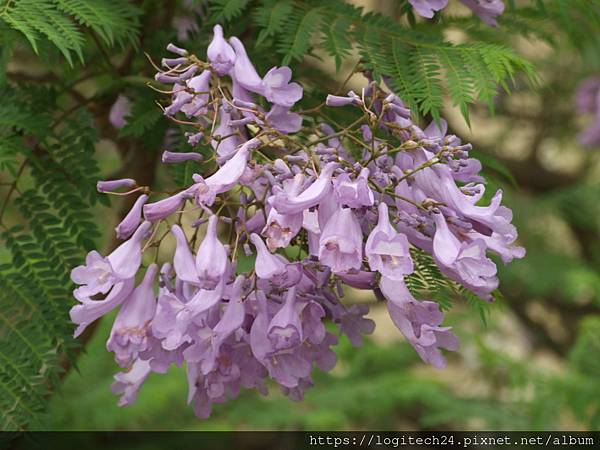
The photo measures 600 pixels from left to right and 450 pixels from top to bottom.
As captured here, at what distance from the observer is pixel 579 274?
3.29 metres

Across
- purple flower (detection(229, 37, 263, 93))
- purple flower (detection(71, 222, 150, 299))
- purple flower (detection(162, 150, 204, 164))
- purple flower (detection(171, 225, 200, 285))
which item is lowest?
purple flower (detection(71, 222, 150, 299))

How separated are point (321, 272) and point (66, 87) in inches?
31.8

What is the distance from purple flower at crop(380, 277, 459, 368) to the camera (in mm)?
1213

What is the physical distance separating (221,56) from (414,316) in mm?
522

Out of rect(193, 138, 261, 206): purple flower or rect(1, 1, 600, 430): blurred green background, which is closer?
rect(193, 138, 261, 206): purple flower

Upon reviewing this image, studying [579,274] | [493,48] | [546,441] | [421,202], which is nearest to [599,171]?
[579,274]

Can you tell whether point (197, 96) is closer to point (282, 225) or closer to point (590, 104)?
point (282, 225)

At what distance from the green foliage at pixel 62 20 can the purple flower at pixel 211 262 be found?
1.22 ft

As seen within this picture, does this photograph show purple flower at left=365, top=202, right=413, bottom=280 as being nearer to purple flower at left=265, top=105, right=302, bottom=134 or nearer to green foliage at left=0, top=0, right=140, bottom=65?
purple flower at left=265, top=105, right=302, bottom=134

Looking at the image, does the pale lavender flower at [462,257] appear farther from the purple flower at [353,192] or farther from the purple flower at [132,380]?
the purple flower at [132,380]

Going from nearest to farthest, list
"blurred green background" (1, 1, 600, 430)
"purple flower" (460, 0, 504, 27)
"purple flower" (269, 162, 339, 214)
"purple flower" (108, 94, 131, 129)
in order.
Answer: "purple flower" (269, 162, 339, 214) → "purple flower" (460, 0, 504, 27) → "purple flower" (108, 94, 131, 129) → "blurred green background" (1, 1, 600, 430)

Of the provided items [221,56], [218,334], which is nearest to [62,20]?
[221,56]

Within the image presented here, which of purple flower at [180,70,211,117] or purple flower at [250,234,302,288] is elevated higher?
purple flower at [180,70,211,117]

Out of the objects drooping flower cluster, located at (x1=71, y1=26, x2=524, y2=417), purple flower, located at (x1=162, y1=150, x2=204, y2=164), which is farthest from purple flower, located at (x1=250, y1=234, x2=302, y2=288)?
purple flower, located at (x1=162, y1=150, x2=204, y2=164)
